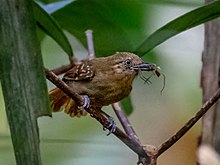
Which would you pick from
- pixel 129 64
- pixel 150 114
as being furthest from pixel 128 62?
pixel 150 114

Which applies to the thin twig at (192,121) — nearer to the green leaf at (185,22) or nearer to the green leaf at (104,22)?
the green leaf at (185,22)

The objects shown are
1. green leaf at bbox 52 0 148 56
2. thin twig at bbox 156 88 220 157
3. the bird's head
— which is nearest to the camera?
thin twig at bbox 156 88 220 157

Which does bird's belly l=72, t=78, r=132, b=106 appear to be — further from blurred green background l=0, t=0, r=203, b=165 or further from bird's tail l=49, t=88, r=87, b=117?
blurred green background l=0, t=0, r=203, b=165

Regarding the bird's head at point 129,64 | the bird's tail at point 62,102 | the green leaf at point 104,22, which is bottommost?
the bird's tail at point 62,102

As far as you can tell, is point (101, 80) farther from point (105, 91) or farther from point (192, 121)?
point (192, 121)

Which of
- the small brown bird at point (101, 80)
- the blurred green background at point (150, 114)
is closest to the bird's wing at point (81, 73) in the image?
Answer: the small brown bird at point (101, 80)

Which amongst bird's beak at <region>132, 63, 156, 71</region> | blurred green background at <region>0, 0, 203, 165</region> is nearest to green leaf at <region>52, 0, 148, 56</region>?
blurred green background at <region>0, 0, 203, 165</region>
